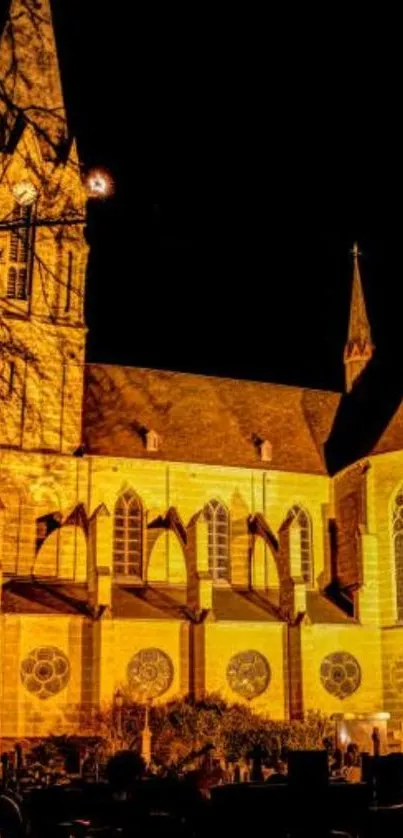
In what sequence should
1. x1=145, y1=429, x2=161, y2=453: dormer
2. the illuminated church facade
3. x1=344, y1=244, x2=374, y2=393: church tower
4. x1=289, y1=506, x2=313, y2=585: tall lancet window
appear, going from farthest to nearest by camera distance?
x1=344, y1=244, x2=374, y2=393: church tower
x1=289, y1=506, x2=313, y2=585: tall lancet window
x1=145, y1=429, x2=161, y2=453: dormer
the illuminated church facade

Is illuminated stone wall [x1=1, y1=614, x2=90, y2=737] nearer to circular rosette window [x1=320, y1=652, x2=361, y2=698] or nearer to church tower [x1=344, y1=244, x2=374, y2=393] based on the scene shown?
circular rosette window [x1=320, y1=652, x2=361, y2=698]

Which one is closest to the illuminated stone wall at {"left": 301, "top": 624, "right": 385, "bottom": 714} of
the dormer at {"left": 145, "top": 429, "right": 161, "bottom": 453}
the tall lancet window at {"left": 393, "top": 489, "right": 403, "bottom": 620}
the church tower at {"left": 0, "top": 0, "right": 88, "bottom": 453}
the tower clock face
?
the tall lancet window at {"left": 393, "top": 489, "right": 403, "bottom": 620}

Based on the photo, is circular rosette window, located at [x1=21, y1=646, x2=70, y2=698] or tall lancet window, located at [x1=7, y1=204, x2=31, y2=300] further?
tall lancet window, located at [x1=7, y1=204, x2=31, y2=300]

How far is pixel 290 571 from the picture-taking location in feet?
127

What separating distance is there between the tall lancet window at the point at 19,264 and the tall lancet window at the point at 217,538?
11.4 meters

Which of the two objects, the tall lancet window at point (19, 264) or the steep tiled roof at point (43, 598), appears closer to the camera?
the steep tiled roof at point (43, 598)

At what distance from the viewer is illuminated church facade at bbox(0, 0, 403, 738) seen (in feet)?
115

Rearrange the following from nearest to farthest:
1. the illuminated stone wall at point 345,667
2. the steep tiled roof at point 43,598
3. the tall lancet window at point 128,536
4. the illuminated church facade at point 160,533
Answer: the steep tiled roof at point 43,598 < the illuminated church facade at point 160,533 < the illuminated stone wall at point 345,667 < the tall lancet window at point 128,536

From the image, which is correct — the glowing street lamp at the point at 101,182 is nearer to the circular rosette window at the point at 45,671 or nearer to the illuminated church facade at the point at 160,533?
the illuminated church facade at the point at 160,533

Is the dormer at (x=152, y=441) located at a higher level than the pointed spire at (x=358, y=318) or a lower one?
lower

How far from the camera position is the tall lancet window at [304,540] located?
4191cm

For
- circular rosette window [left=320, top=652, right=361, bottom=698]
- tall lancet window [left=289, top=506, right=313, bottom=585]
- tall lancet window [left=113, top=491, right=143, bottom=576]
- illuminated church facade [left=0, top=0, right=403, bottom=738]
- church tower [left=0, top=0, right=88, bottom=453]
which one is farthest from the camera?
tall lancet window [left=289, top=506, right=313, bottom=585]

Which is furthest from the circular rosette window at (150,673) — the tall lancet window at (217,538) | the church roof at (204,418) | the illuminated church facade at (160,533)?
the church roof at (204,418)

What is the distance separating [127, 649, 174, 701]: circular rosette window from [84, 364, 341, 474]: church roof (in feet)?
27.4
